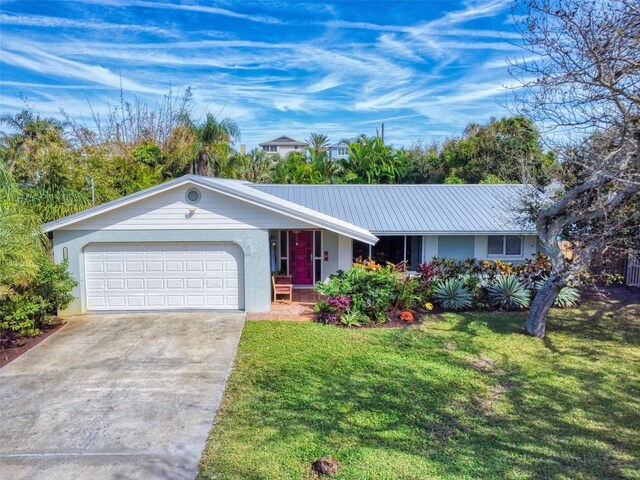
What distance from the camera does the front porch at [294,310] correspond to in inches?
494

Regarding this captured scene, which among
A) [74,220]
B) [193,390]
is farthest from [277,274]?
[193,390]

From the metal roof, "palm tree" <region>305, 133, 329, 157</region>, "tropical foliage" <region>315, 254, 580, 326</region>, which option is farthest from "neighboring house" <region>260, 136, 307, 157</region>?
"tropical foliage" <region>315, 254, 580, 326</region>

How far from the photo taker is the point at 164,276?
13.0m

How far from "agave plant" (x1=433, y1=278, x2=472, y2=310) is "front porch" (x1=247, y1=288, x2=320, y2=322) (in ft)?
13.2

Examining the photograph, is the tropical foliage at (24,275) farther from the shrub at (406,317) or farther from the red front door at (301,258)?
the shrub at (406,317)

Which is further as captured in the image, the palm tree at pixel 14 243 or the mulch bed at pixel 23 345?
the mulch bed at pixel 23 345

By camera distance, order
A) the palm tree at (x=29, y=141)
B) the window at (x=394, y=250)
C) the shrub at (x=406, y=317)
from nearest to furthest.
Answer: the shrub at (x=406, y=317) < the palm tree at (x=29, y=141) < the window at (x=394, y=250)

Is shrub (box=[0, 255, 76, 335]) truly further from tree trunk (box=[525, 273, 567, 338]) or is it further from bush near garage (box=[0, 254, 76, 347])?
tree trunk (box=[525, 273, 567, 338])

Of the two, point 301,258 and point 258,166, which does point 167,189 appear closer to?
point 301,258

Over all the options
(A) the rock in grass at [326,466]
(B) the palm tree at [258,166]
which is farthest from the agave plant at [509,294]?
(B) the palm tree at [258,166]

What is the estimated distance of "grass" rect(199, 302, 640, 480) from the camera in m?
5.68

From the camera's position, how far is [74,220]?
39.8 feet

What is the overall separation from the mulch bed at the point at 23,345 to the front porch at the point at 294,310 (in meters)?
5.17

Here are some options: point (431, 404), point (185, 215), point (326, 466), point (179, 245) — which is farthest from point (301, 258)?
point (326, 466)
